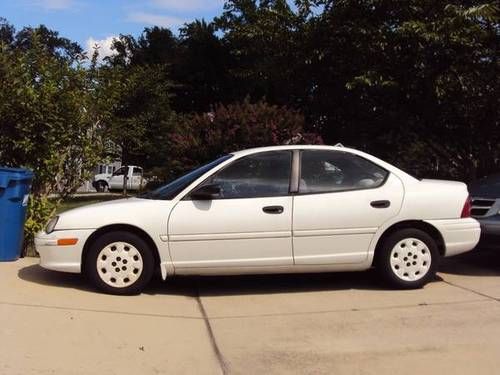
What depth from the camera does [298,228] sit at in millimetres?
6684

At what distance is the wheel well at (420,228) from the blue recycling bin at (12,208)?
428cm

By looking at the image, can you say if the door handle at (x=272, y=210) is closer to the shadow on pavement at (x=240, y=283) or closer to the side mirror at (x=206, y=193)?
the side mirror at (x=206, y=193)

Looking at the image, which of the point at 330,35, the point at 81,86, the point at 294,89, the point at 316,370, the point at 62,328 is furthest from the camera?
the point at 294,89

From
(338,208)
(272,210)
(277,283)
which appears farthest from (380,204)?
(277,283)

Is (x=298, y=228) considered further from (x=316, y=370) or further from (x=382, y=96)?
(x=382, y=96)

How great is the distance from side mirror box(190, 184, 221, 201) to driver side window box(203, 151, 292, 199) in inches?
3.1

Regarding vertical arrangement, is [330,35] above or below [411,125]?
above

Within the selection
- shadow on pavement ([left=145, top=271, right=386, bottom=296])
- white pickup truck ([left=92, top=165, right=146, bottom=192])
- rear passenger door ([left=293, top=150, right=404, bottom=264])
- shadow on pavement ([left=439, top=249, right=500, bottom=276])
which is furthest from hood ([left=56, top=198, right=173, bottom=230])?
white pickup truck ([left=92, top=165, right=146, bottom=192])

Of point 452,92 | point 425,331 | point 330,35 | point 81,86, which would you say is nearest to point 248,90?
point 330,35

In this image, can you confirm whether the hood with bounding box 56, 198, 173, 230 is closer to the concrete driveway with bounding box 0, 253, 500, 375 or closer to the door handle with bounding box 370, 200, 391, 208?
the concrete driveway with bounding box 0, 253, 500, 375

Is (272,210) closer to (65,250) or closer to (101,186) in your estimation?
(65,250)

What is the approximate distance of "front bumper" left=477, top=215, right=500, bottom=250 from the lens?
7.86 m

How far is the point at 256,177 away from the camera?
6.87 m

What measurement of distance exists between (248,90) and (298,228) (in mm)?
15816
